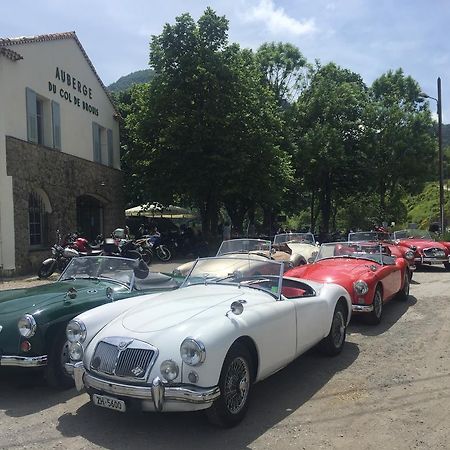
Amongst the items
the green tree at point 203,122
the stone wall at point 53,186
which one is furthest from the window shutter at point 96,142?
the green tree at point 203,122

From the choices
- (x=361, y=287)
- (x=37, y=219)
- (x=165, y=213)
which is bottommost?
(x=361, y=287)

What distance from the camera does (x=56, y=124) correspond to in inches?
751

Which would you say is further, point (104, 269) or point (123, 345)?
point (104, 269)

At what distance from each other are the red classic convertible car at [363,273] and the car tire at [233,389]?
3686mm

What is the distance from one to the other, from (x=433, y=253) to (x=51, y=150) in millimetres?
13343

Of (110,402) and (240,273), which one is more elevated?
(240,273)

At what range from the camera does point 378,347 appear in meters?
6.93

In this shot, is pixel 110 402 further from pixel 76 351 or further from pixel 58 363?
pixel 58 363

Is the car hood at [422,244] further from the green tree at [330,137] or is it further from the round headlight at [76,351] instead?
the round headlight at [76,351]

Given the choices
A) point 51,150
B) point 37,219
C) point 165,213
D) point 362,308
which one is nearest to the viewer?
point 362,308

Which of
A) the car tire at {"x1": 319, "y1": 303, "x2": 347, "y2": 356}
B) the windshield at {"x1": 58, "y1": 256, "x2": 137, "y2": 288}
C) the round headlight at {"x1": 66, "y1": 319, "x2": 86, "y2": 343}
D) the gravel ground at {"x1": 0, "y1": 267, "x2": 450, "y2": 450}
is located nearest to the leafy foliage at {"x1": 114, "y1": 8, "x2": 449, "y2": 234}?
the windshield at {"x1": 58, "y1": 256, "x2": 137, "y2": 288}

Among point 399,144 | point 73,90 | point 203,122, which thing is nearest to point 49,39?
point 73,90

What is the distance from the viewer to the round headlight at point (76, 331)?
16.5 ft

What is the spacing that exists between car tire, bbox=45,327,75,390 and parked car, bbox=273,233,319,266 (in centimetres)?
815
